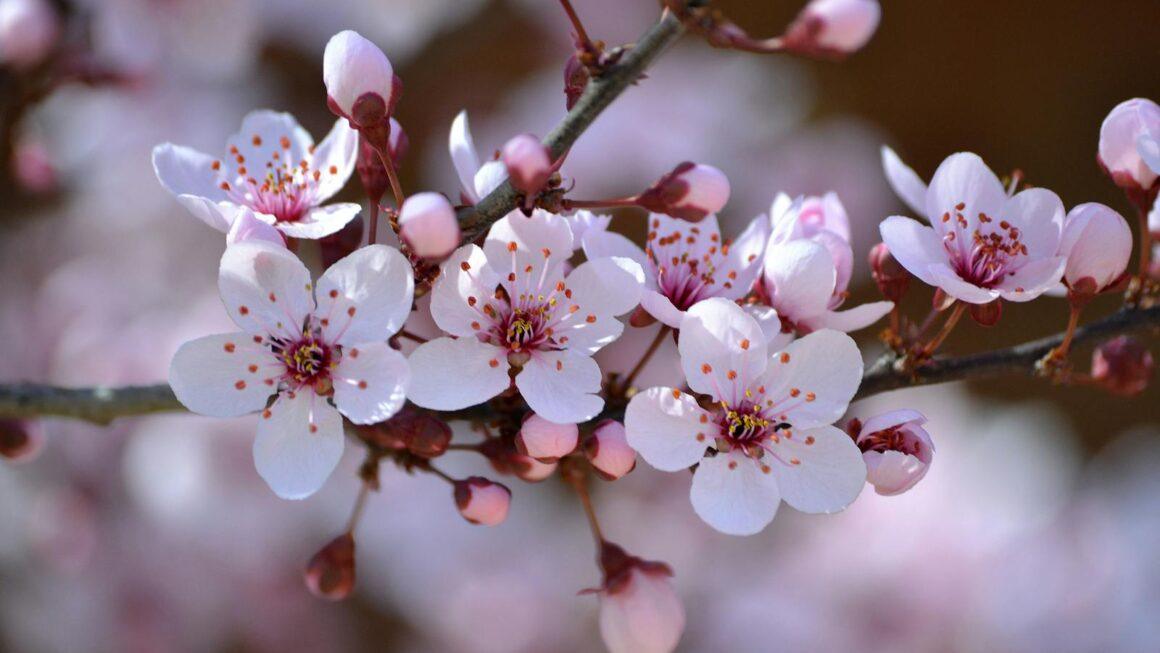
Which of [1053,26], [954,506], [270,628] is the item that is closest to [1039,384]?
[954,506]

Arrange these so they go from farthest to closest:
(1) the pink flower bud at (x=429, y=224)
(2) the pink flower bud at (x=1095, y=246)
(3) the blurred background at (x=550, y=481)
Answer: (3) the blurred background at (x=550, y=481) < (2) the pink flower bud at (x=1095, y=246) < (1) the pink flower bud at (x=429, y=224)

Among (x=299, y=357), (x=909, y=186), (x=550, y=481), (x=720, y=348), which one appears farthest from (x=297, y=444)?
(x=550, y=481)

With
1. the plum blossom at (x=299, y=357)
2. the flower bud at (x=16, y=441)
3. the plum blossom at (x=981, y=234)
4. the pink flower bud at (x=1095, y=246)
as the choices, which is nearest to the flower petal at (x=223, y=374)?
the plum blossom at (x=299, y=357)

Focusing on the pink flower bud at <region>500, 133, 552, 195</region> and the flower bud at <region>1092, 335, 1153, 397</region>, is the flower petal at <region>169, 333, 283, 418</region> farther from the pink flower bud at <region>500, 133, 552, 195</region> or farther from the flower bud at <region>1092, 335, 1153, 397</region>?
the flower bud at <region>1092, 335, 1153, 397</region>

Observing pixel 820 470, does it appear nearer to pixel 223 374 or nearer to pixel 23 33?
pixel 223 374

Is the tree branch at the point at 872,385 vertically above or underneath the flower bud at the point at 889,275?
underneath

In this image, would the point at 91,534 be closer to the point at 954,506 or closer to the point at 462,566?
the point at 462,566

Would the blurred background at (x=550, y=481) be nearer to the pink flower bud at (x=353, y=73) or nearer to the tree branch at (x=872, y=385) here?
the tree branch at (x=872, y=385)
